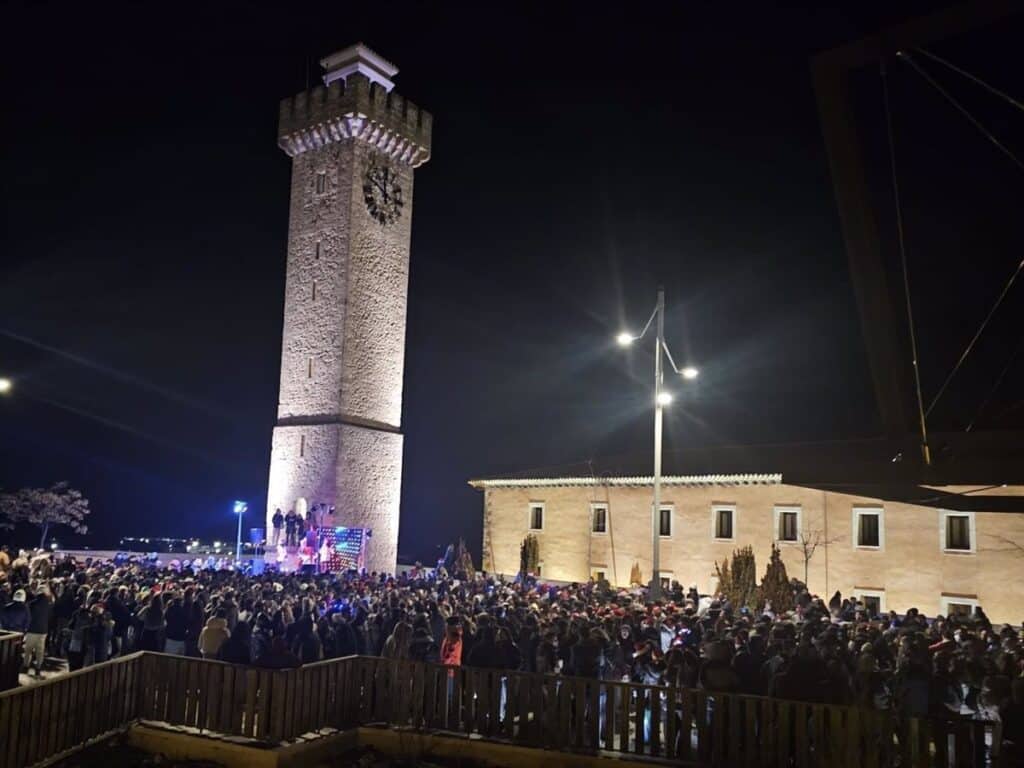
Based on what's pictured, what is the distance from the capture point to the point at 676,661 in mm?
10008

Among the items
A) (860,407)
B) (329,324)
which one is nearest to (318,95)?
(329,324)

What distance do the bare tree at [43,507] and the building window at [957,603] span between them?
38.4m

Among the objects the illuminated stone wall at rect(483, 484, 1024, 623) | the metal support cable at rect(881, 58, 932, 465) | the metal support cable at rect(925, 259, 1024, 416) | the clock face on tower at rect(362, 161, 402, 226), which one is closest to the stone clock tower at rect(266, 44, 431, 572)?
the clock face on tower at rect(362, 161, 402, 226)

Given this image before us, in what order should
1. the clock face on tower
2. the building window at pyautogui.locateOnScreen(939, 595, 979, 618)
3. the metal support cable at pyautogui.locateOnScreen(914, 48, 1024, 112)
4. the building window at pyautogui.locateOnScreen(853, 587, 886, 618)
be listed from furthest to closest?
the clock face on tower
the building window at pyautogui.locateOnScreen(853, 587, 886, 618)
the building window at pyautogui.locateOnScreen(939, 595, 979, 618)
the metal support cable at pyautogui.locateOnScreen(914, 48, 1024, 112)

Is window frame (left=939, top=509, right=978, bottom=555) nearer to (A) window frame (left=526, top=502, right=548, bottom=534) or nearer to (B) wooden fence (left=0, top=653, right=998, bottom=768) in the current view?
(A) window frame (left=526, top=502, right=548, bottom=534)

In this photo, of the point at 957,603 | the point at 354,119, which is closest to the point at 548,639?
the point at 957,603

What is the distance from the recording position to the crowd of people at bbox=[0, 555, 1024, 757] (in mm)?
9438

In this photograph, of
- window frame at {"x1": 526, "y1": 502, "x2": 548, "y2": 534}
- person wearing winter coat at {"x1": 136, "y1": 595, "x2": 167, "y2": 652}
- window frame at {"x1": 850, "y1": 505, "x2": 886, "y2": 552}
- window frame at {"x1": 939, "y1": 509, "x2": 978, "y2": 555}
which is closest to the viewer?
person wearing winter coat at {"x1": 136, "y1": 595, "x2": 167, "y2": 652}

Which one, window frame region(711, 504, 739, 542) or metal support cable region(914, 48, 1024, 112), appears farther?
window frame region(711, 504, 739, 542)

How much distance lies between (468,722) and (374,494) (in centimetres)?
2448

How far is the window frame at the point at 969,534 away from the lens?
23781 mm

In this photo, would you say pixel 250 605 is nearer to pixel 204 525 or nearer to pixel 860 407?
pixel 860 407

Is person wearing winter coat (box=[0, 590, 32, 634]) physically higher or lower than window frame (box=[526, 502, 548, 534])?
lower

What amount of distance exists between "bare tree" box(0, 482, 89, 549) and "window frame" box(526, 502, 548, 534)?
2363 cm
